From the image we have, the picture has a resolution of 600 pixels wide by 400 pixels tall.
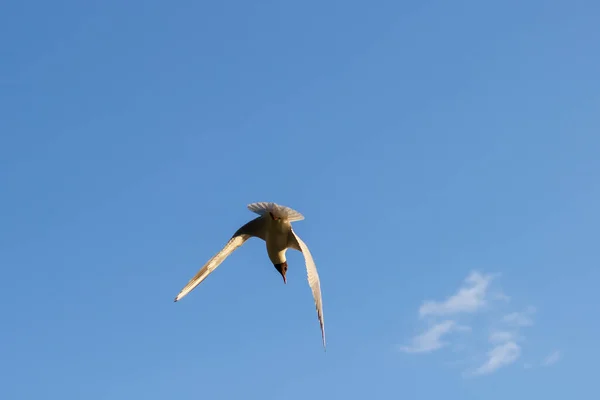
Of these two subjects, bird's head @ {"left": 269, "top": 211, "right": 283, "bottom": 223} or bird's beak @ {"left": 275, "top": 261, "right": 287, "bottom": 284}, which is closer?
bird's head @ {"left": 269, "top": 211, "right": 283, "bottom": 223}

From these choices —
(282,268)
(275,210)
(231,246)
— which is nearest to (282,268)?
(282,268)

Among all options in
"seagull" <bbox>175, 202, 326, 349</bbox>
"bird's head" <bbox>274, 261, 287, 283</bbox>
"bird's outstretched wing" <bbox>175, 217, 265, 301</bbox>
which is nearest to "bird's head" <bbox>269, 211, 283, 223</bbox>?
"seagull" <bbox>175, 202, 326, 349</bbox>

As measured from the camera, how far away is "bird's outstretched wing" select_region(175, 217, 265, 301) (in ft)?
46.0

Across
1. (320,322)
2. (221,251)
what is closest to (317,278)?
(320,322)

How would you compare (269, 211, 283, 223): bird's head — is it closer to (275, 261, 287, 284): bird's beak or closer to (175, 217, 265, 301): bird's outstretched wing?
(175, 217, 265, 301): bird's outstretched wing

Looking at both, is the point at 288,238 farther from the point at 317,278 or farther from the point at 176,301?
the point at 176,301

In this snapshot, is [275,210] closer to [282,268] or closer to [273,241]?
[273,241]

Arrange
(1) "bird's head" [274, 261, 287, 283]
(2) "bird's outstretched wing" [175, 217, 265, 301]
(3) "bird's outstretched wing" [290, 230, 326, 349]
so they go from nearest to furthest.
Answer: (3) "bird's outstretched wing" [290, 230, 326, 349]
(2) "bird's outstretched wing" [175, 217, 265, 301]
(1) "bird's head" [274, 261, 287, 283]

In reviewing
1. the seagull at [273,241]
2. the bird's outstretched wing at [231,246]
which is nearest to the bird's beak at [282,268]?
the seagull at [273,241]

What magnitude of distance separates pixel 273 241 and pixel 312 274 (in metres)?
1.18

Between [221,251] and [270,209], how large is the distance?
4.64 feet

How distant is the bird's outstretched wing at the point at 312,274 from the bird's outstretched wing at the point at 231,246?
0.65 m

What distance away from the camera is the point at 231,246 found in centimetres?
1457

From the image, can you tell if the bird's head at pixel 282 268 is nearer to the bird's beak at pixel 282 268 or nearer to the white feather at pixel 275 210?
the bird's beak at pixel 282 268
